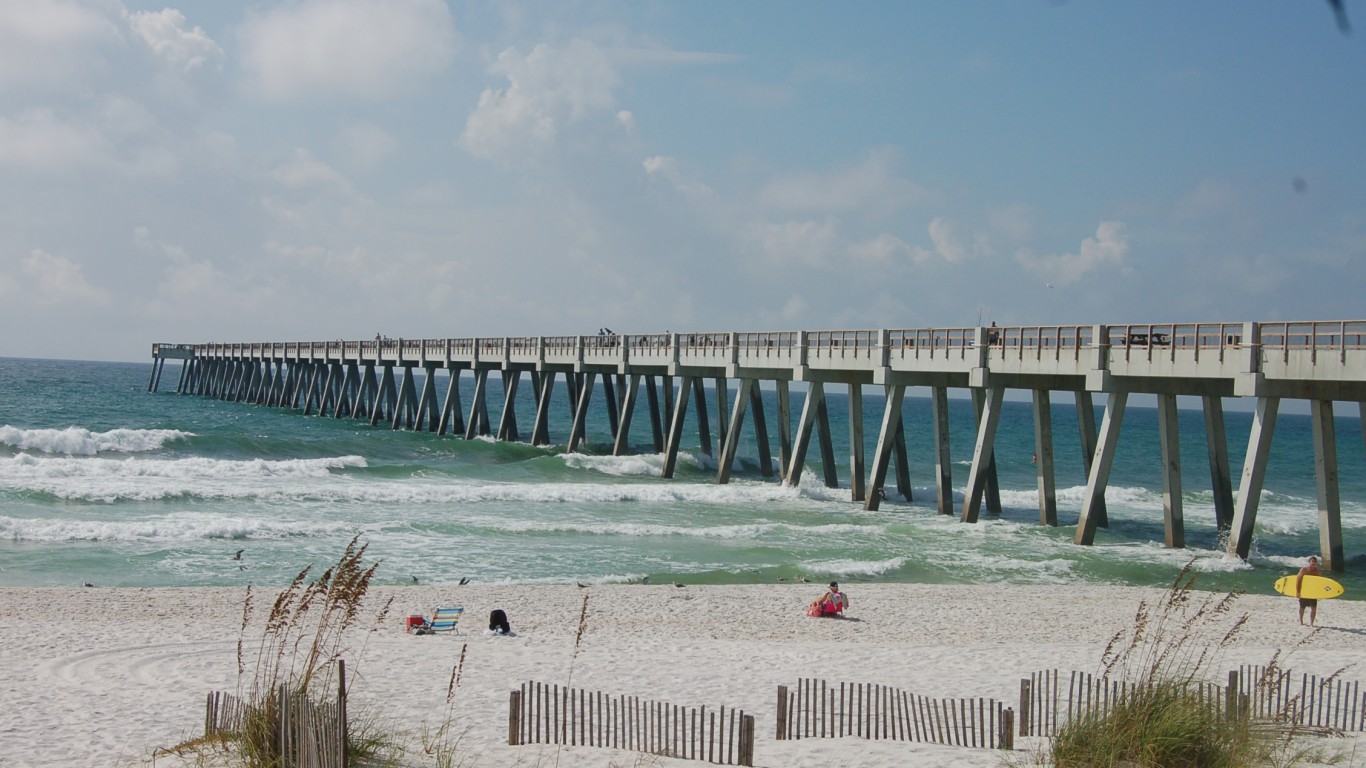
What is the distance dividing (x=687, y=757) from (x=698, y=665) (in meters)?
4.31

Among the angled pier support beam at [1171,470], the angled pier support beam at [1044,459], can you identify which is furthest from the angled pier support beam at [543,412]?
the angled pier support beam at [1171,470]

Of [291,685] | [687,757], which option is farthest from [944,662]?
[291,685]

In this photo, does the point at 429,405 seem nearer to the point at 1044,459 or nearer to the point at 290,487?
the point at 290,487

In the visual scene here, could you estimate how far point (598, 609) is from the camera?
17344mm

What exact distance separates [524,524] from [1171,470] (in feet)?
47.7

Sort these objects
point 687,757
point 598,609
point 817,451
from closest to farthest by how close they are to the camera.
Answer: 1. point 687,757
2. point 598,609
3. point 817,451

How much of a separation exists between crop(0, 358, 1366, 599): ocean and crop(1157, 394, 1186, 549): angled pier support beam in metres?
0.53

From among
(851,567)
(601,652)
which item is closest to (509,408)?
(851,567)

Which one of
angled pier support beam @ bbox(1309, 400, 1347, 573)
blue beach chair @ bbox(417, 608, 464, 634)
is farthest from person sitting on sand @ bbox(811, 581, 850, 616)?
angled pier support beam @ bbox(1309, 400, 1347, 573)

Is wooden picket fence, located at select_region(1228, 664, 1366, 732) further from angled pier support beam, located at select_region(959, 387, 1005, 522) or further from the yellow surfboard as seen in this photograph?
angled pier support beam, located at select_region(959, 387, 1005, 522)

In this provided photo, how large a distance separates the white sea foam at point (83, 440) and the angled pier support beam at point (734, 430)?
23.0 meters

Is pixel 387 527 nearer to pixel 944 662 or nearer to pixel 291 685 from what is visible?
pixel 944 662

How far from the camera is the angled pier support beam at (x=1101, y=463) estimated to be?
22.8 m

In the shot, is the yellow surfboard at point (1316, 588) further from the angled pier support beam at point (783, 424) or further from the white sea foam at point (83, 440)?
the white sea foam at point (83, 440)
